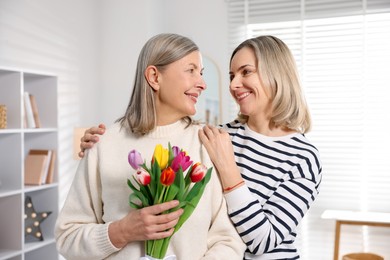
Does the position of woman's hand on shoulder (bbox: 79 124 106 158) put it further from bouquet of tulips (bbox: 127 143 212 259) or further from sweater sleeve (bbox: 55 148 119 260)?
bouquet of tulips (bbox: 127 143 212 259)

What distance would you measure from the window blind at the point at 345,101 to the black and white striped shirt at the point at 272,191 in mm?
2652

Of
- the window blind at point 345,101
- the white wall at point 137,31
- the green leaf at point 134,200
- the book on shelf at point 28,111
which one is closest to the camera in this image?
the green leaf at point 134,200

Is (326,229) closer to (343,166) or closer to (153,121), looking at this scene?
(343,166)

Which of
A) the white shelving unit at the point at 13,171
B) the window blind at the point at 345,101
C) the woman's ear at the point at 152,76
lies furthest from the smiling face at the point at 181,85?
the window blind at the point at 345,101

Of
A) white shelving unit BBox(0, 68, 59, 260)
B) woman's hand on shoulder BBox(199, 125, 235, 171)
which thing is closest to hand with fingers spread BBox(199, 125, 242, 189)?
woman's hand on shoulder BBox(199, 125, 235, 171)

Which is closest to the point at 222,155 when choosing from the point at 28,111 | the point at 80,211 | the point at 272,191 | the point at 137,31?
the point at 272,191

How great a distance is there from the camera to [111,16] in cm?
476

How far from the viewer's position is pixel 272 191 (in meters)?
1.63

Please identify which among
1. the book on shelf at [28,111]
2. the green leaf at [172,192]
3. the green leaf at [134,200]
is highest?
the book on shelf at [28,111]

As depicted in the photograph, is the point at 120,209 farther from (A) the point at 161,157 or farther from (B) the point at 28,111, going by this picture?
(B) the point at 28,111

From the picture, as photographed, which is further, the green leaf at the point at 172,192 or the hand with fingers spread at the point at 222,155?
the hand with fingers spread at the point at 222,155

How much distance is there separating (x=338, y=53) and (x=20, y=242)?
3033mm

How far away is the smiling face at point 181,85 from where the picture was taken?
1.51 m

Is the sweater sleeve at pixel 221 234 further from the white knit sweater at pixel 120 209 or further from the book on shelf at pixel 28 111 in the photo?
the book on shelf at pixel 28 111
